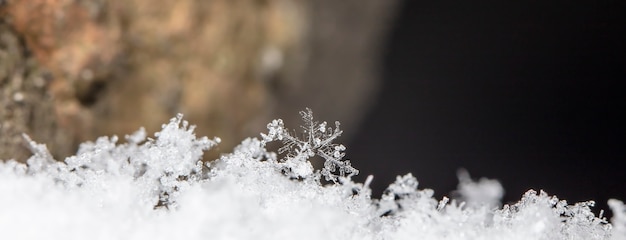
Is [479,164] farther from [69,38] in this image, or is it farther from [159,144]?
[159,144]

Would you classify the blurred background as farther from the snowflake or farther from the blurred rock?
the snowflake

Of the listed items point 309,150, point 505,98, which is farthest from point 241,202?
point 505,98

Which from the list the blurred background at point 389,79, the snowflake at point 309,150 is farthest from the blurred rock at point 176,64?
the snowflake at point 309,150

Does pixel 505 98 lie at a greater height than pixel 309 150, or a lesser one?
greater

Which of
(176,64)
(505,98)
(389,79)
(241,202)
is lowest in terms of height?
(241,202)

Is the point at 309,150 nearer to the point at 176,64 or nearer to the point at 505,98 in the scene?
the point at 176,64

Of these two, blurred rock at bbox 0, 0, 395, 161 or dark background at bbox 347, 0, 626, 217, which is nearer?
blurred rock at bbox 0, 0, 395, 161

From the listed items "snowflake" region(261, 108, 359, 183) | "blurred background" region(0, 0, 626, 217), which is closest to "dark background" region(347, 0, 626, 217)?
"blurred background" region(0, 0, 626, 217)
